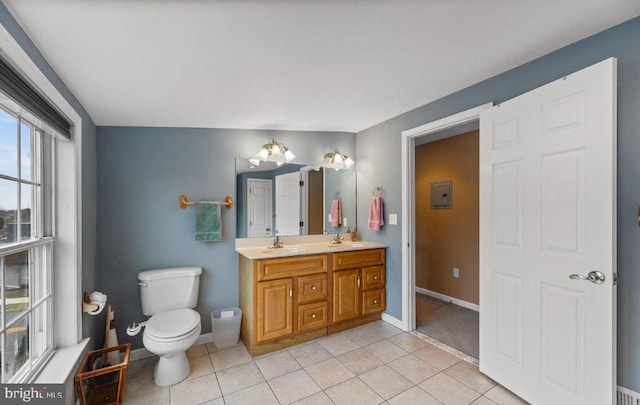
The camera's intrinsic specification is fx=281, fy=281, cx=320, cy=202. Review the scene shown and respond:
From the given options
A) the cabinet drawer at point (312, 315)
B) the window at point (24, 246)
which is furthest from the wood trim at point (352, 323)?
the window at point (24, 246)

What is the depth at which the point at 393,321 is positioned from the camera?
2936 mm

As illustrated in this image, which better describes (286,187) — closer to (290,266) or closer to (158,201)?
(290,266)

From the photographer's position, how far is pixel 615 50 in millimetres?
1474

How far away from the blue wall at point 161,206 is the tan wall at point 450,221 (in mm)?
2343

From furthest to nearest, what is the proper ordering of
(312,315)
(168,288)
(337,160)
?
(337,160) < (312,315) < (168,288)

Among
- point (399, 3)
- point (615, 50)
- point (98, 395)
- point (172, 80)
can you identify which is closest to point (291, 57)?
point (399, 3)

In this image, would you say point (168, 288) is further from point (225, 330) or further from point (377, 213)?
point (377, 213)

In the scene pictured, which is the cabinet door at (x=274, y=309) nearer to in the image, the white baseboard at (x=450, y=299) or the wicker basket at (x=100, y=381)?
the wicker basket at (x=100, y=381)

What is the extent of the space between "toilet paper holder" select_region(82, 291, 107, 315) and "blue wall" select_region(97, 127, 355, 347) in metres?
0.49

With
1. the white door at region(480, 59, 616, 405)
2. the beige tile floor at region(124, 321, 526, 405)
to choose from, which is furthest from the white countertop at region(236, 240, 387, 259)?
the white door at region(480, 59, 616, 405)

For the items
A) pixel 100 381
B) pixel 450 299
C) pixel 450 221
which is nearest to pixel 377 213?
pixel 450 221

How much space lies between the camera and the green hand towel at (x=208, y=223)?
8.55 feet

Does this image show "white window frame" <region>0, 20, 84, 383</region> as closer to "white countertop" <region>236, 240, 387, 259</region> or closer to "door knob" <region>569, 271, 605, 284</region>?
"white countertop" <region>236, 240, 387, 259</region>

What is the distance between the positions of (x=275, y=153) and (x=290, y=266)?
45.6 inches
